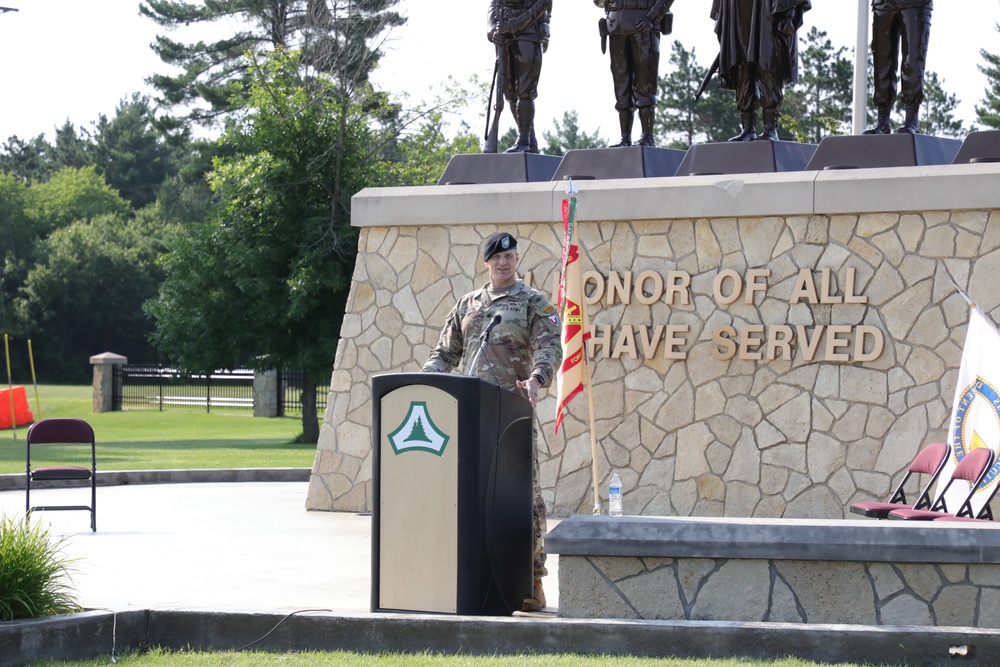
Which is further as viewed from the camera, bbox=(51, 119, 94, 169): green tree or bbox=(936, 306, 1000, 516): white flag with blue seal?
bbox=(51, 119, 94, 169): green tree

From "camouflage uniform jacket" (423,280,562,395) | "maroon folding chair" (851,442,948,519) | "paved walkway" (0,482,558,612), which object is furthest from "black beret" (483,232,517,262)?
"maroon folding chair" (851,442,948,519)

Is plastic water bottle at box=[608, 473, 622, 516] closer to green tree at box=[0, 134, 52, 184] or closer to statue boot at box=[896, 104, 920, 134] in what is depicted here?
statue boot at box=[896, 104, 920, 134]

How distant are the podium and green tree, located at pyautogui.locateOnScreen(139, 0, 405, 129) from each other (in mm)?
22245

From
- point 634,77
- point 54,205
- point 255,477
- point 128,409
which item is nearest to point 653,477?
point 634,77

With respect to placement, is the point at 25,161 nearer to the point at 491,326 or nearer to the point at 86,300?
the point at 86,300

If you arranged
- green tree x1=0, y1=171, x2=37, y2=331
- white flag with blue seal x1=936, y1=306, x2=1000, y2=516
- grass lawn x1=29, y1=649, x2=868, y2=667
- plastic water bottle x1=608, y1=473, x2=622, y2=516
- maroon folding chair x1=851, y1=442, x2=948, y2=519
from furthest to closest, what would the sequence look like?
green tree x1=0, y1=171, x2=37, y2=331, plastic water bottle x1=608, y1=473, x2=622, y2=516, maroon folding chair x1=851, y1=442, x2=948, y2=519, white flag with blue seal x1=936, y1=306, x2=1000, y2=516, grass lawn x1=29, y1=649, x2=868, y2=667

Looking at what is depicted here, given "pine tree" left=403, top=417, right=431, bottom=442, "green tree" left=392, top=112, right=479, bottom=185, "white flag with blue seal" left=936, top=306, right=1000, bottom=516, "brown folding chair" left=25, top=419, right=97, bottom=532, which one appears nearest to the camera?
"pine tree" left=403, top=417, right=431, bottom=442

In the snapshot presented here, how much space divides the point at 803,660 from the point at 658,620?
0.69 meters

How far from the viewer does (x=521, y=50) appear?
12039mm

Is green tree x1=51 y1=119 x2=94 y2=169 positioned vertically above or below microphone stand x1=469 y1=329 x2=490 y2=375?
above

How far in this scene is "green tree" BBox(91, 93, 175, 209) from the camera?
81.8 metres

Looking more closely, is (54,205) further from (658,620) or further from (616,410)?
(658,620)

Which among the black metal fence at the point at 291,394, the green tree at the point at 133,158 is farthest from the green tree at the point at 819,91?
the green tree at the point at 133,158

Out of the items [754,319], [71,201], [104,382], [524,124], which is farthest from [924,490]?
[71,201]
